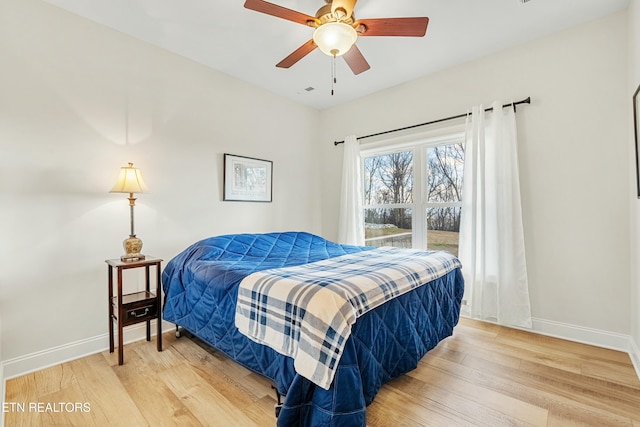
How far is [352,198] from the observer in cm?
387

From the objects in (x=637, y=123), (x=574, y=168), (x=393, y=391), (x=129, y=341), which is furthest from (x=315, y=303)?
(x=574, y=168)

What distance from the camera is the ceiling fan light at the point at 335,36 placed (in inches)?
67.3

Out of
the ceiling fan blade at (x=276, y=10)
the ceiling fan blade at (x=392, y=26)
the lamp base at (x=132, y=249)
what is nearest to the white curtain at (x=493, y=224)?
the ceiling fan blade at (x=392, y=26)

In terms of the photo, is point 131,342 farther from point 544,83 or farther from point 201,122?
point 544,83

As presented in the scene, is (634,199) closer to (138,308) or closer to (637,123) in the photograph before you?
(637,123)

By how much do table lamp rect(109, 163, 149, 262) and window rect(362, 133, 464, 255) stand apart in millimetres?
2631

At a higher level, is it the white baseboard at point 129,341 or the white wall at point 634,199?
the white wall at point 634,199

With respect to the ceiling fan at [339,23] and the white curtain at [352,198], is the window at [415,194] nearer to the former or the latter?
the white curtain at [352,198]

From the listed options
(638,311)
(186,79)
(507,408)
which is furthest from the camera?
(186,79)

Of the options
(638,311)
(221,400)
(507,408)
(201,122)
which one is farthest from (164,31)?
(638,311)

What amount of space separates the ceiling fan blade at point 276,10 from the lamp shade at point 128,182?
1456 mm

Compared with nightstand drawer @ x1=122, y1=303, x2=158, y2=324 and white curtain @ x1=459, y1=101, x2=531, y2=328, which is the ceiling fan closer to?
white curtain @ x1=459, y1=101, x2=531, y2=328

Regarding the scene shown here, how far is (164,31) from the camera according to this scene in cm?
247

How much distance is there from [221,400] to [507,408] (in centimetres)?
159
